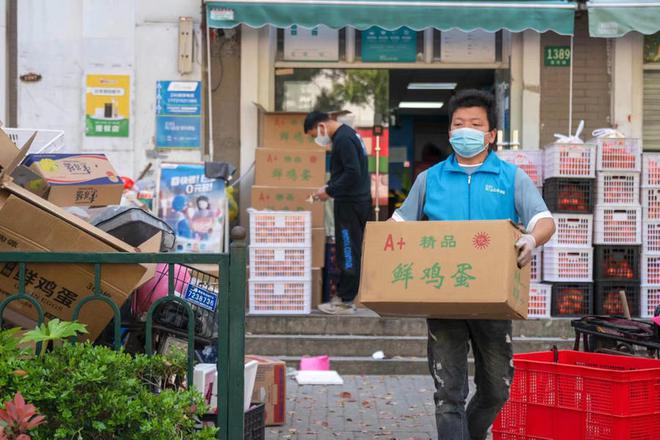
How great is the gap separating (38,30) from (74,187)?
4.97 meters

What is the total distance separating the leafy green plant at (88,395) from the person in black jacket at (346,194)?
5229 mm

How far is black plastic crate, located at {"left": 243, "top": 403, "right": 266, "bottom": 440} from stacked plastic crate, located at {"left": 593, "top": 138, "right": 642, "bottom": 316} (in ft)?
15.4

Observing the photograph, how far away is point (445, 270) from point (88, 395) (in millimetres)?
1580

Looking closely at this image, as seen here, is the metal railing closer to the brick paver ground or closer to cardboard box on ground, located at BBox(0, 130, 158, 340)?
cardboard box on ground, located at BBox(0, 130, 158, 340)

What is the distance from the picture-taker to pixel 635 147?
898 centimetres

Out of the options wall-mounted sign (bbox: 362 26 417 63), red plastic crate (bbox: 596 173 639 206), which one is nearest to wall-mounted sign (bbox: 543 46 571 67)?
wall-mounted sign (bbox: 362 26 417 63)

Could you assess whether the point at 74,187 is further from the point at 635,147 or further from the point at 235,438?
the point at 635,147

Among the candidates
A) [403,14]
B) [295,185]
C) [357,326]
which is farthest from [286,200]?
[403,14]

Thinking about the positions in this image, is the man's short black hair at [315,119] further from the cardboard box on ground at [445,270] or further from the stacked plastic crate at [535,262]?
the cardboard box on ground at [445,270]

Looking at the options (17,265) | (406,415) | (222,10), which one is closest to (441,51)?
(222,10)

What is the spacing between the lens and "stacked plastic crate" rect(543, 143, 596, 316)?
29.1 ft

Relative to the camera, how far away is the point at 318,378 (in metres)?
7.92

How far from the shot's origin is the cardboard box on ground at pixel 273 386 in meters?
6.18

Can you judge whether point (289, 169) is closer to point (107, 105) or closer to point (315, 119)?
point (315, 119)
